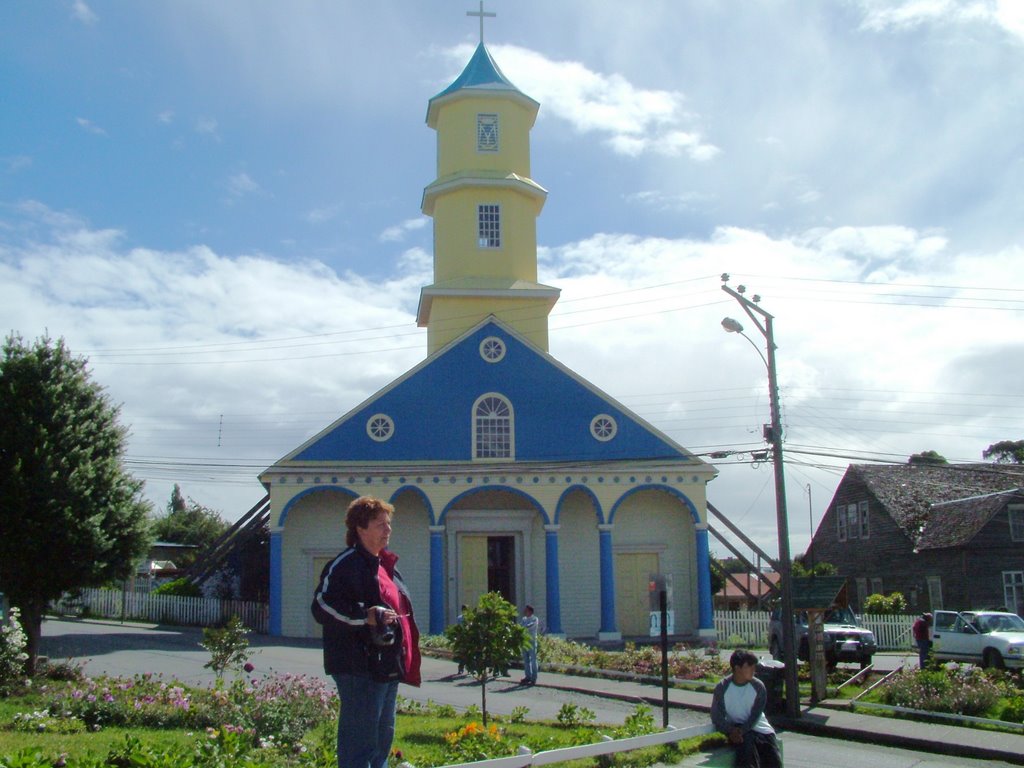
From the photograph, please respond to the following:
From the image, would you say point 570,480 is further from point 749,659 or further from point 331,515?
point 749,659

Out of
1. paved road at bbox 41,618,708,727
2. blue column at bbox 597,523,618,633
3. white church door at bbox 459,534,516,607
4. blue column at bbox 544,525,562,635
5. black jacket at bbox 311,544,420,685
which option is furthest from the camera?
white church door at bbox 459,534,516,607

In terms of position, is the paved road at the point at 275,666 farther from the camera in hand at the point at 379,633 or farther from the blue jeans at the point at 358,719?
the camera in hand at the point at 379,633

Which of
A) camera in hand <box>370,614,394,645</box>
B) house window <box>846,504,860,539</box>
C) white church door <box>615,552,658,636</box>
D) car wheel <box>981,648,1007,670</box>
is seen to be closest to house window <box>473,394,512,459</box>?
white church door <box>615,552,658,636</box>

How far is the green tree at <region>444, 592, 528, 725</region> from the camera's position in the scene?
1400cm

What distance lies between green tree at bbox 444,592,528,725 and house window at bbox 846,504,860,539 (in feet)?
105

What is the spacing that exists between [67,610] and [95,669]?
64.5 feet

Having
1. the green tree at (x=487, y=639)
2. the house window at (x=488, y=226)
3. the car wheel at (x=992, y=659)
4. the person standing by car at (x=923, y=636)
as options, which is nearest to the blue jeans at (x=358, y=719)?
the green tree at (x=487, y=639)

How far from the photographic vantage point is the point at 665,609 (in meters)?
14.0

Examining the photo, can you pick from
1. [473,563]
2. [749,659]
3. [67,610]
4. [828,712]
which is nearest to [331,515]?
[473,563]

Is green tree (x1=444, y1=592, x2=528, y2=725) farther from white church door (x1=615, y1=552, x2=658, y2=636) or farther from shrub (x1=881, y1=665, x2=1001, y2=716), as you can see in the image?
white church door (x1=615, y1=552, x2=658, y2=636)

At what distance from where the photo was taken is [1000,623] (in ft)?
74.6

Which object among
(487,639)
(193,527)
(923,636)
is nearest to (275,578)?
(487,639)

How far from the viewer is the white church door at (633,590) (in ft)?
100

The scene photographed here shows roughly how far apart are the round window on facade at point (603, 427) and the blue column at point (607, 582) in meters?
2.65
